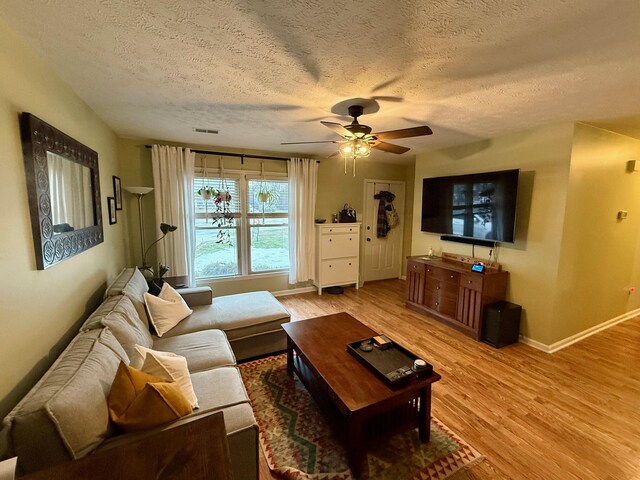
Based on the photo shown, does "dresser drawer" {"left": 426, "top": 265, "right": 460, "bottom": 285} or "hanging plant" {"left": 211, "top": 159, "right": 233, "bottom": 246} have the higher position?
"hanging plant" {"left": 211, "top": 159, "right": 233, "bottom": 246}

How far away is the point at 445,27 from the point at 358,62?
1.58 ft

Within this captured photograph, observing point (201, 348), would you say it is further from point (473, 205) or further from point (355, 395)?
point (473, 205)

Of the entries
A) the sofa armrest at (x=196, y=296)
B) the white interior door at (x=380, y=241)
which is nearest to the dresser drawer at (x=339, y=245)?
the white interior door at (x=380, y=241)

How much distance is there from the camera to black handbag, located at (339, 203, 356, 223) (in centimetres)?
487

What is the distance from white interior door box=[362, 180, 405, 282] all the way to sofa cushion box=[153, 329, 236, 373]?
3.53 m

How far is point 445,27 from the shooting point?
50.9 inches

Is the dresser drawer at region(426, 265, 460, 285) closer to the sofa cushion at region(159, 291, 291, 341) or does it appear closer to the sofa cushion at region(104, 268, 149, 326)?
the sofa cushion at region(159, 291, 291, 341)

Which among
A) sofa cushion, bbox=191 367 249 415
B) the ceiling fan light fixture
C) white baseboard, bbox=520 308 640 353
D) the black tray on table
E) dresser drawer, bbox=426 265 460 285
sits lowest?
white baseboard, bbox=520 308 640 353

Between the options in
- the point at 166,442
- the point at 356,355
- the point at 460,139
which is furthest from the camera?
the point at 460,139

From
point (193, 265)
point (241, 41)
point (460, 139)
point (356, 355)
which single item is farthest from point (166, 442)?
point (460, 139)

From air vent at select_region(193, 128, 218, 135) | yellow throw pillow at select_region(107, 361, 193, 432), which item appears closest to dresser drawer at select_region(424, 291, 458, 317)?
yellow throw pillow at select_region(107, 361, 193, 432)

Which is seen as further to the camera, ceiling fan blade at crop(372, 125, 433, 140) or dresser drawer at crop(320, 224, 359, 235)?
dresser drawer at crop(320, 224, 359, 235)

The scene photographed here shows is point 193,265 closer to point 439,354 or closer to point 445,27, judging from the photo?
point 439,354

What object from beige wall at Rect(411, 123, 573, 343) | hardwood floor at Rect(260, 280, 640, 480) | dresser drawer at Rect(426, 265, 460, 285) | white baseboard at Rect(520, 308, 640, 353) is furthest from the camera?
dresser drawer at Rect(426, 265, 460, 285)
